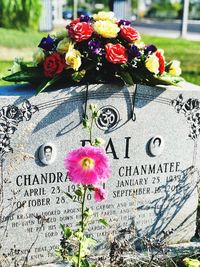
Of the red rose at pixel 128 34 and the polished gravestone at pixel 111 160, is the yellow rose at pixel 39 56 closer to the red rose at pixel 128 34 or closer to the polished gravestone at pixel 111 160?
the polished gravestone at pixel 111 160

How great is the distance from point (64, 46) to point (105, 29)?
0.93ft

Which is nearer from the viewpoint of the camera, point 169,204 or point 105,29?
point 105,29

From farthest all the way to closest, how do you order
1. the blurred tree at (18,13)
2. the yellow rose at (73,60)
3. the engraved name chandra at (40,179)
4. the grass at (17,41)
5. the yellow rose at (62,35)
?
1. the blurred tree at (18,13)
2. the grass at (17,41)
3. the yellow rose at (62,35)
4. the engraved name chandra at (40,179)
5. the yellow rose at (73,60)

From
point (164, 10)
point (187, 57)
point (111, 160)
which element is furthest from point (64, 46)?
point (164, 10)

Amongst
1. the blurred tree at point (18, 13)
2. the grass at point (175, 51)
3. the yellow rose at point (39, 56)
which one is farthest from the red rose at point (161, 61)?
the blurred tree at point (18, 13)

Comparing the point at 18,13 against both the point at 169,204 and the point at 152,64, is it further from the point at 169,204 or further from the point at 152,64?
the point at 152,64

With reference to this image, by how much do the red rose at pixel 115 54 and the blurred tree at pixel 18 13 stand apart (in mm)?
15784

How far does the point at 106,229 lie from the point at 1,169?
90cm

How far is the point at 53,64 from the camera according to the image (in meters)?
3.56

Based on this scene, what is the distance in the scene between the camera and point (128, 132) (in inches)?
150

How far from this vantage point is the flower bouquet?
354 centimetres

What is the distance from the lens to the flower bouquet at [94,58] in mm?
3545

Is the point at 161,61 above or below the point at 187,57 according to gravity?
above

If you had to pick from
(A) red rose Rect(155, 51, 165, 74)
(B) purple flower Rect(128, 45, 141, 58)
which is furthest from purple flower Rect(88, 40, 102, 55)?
(A) red rose Rect(155, 51, 165, 74)
